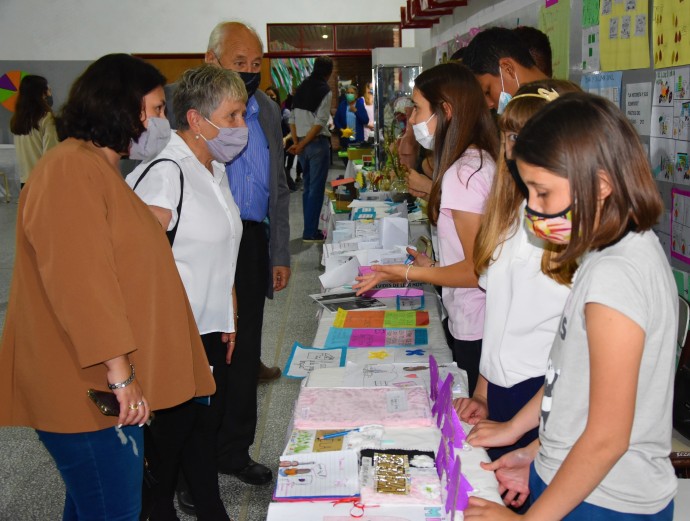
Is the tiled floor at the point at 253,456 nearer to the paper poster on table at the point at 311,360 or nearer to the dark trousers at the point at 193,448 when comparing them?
the dark trousers at the point at 193,448

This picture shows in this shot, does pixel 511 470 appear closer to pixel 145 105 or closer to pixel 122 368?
pixel 122 368


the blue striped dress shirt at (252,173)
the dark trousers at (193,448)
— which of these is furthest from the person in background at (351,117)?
the dark trousers at (193,448)

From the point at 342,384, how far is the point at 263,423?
1.46 metres

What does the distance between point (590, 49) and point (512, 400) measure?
6.01 ft

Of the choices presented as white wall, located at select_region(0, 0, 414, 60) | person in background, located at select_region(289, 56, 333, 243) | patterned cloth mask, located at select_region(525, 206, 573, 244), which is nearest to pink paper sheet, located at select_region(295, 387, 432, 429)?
patterned cloth mask, located at select_region(525, 206, 573, 244)

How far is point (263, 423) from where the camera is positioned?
322cm

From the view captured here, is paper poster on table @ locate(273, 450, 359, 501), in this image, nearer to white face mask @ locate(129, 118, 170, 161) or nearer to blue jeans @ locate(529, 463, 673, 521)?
blue jeans @ locate(529, 463, 673, 521)

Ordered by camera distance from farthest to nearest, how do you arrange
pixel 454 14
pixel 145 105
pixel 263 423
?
pixel 454 14 < pixel 263 423 < pixel 145 105

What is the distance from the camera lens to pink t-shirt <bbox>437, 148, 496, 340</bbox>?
6.13 ft

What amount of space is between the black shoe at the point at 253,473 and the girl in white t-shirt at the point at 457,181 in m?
0.97

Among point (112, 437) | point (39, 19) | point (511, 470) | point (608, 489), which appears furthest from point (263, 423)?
point (39, 19)

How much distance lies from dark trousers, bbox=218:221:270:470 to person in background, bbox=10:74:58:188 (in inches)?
175

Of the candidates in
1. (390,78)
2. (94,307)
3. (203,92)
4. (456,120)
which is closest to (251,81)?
(203,92)

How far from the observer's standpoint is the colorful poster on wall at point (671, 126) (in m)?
2.15
